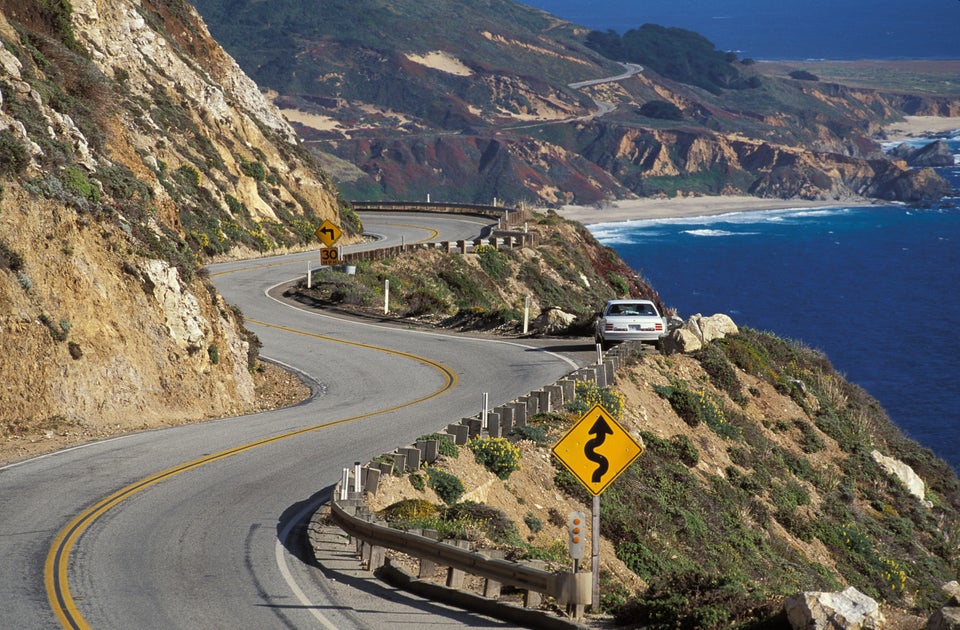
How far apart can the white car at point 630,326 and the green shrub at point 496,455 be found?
39.3 ft

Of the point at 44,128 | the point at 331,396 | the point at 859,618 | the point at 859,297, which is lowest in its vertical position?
A: the point at 859,297

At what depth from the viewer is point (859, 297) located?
11094 centimetres

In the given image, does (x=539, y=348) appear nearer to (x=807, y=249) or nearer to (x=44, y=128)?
(x=44, y=128)

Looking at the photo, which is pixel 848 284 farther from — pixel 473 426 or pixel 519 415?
pixel 473 426

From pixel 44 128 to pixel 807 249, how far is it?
121637 mm

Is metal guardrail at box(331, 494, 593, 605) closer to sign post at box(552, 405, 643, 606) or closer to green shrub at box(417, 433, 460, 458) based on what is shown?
sign post at box(552, 405, 643, 606)

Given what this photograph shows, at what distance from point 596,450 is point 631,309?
21.3 meters

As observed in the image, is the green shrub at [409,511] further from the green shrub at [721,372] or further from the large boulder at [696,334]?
the large boulder at [696,334]

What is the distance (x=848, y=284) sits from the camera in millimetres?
118688

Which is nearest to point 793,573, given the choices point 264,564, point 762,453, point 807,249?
point 762,453

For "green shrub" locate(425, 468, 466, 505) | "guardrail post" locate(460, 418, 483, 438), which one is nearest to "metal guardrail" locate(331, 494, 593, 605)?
"green shrub" locate(425, 468, 466, 505)

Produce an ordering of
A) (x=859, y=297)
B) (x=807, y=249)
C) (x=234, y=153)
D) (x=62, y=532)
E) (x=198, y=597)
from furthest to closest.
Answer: (x=807, y=249), (x=859, y=297), (x=234, y=153), (x=62, y=532), (x=198, y=597)

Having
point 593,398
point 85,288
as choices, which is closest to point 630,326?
point 593,398

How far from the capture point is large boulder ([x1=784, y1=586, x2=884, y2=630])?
1139 cm
